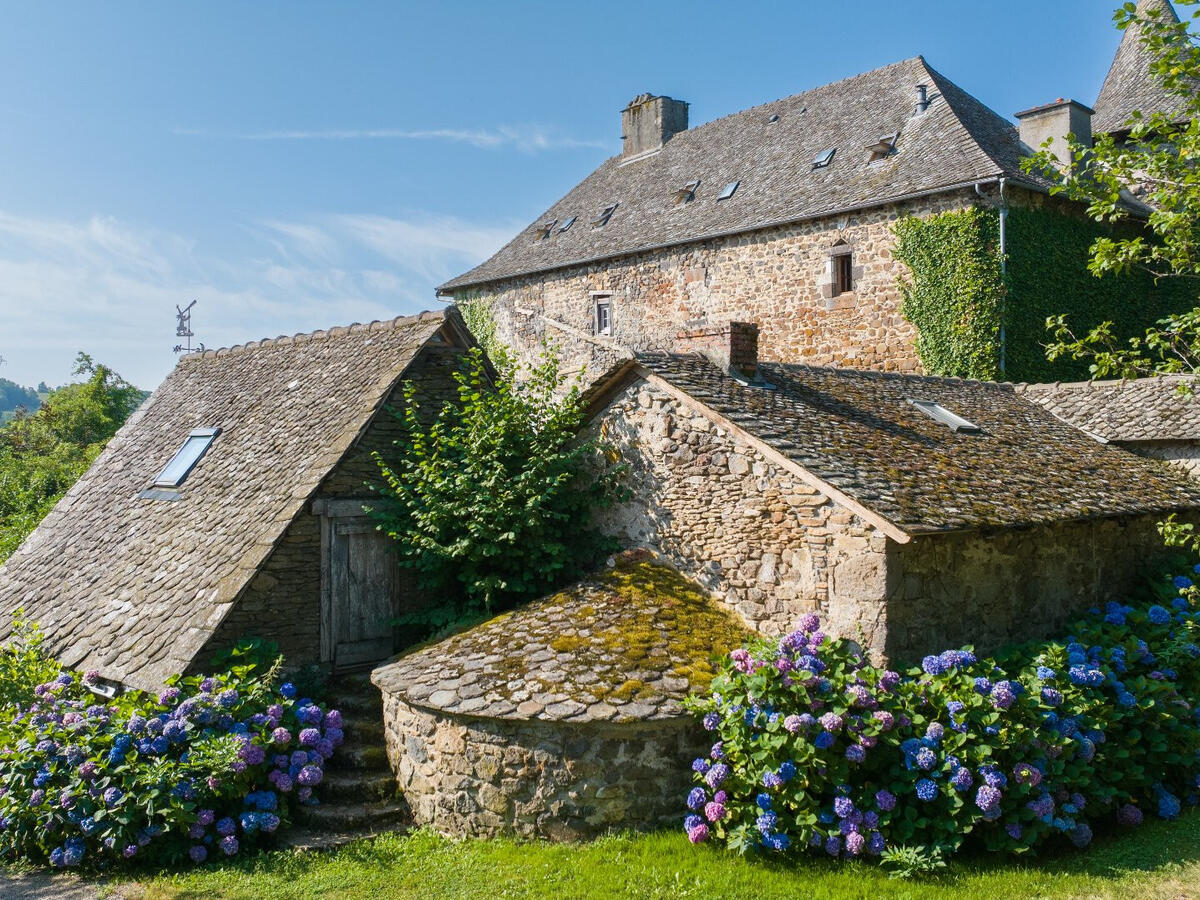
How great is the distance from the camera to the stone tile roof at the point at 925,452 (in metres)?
7.90

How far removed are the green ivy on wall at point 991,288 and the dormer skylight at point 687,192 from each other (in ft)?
20.4

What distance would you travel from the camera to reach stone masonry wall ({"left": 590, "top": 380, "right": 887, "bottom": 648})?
752cm

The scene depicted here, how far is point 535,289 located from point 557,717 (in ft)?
59.2

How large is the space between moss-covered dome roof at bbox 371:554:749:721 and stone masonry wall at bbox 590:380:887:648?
1.01 feet

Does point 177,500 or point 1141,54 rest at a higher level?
point 1141,54

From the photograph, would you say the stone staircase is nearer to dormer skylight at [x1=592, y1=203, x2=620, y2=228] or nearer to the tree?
the tree

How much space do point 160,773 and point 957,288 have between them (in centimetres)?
1426

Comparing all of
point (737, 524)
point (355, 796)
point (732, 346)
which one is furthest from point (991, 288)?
point (355, 796)

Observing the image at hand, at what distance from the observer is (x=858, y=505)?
730 cm

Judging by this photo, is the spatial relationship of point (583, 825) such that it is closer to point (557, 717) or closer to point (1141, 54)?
point (557, 717)

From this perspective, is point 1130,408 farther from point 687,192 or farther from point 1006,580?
point 687,192

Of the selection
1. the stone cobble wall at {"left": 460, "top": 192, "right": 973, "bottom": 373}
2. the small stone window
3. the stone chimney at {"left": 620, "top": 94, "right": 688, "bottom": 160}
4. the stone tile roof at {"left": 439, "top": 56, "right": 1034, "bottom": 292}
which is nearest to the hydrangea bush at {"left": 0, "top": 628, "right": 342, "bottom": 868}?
the stone cobble wall at {"left": 460, "top": 192, "right": 973, "bottom": 373}

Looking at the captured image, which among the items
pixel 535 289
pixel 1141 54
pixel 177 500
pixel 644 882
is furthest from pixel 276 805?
pixel 1141 54

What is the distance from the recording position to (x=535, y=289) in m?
23.7
